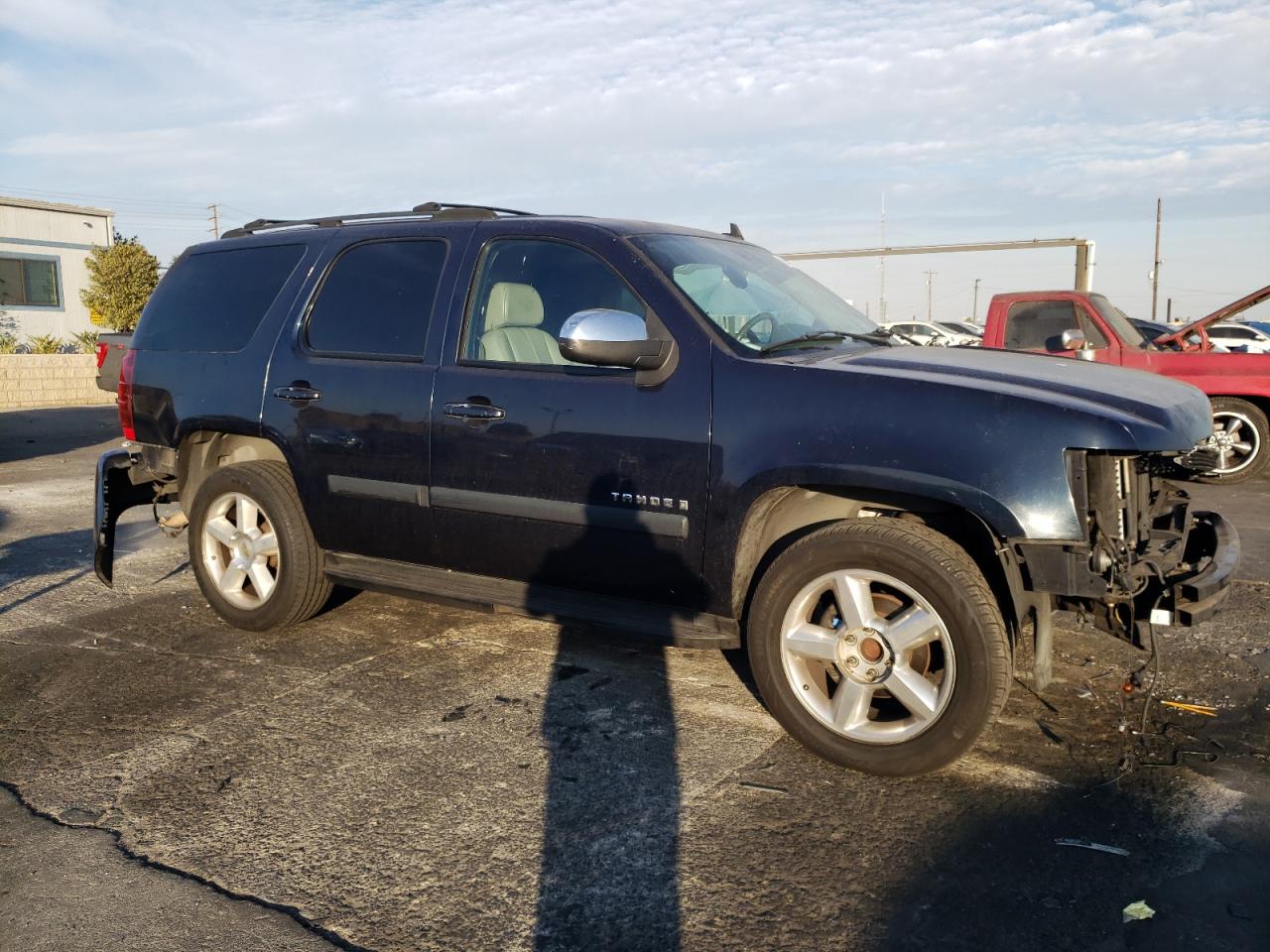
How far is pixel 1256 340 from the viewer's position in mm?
26719

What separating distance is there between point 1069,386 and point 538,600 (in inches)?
83.7

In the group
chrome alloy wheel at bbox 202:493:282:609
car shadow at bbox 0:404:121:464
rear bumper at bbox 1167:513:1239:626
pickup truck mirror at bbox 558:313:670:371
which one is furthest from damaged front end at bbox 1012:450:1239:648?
car shadow at bbox 0:404:121:464

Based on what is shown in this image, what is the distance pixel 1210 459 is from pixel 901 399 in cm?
128

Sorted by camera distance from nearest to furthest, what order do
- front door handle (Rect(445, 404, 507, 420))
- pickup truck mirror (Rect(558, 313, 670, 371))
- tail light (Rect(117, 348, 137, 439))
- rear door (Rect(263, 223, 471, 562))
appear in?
pickup truck mirror (Rect(558, 313, 670, 371))
front door handle (Rect(445, 404, 507, 420))
rear door (Rect(263, 223, 471, 562))
tail light (Rect(117, 348, 137, 439))

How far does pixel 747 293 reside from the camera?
13.9ft

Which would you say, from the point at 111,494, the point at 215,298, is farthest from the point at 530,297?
the point at 111,494

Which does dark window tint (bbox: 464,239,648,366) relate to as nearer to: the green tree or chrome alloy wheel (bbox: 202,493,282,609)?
chrome alloy wheel (bbox: 202,493,282,609)

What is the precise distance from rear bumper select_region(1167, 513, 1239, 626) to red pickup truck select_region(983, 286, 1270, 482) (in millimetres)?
6051

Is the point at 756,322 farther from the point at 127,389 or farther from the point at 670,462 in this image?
the point at 127,389

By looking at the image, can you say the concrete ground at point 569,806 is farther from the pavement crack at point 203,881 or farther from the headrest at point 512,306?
the headrest at point 512,306

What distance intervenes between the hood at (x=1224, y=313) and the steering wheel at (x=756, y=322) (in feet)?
23.8

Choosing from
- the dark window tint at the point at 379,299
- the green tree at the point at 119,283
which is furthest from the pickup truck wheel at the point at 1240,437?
the green tree at the point at 119,283

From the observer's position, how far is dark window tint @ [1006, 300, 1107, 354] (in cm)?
970

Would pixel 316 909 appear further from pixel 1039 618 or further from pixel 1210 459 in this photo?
pixel 1210 459
